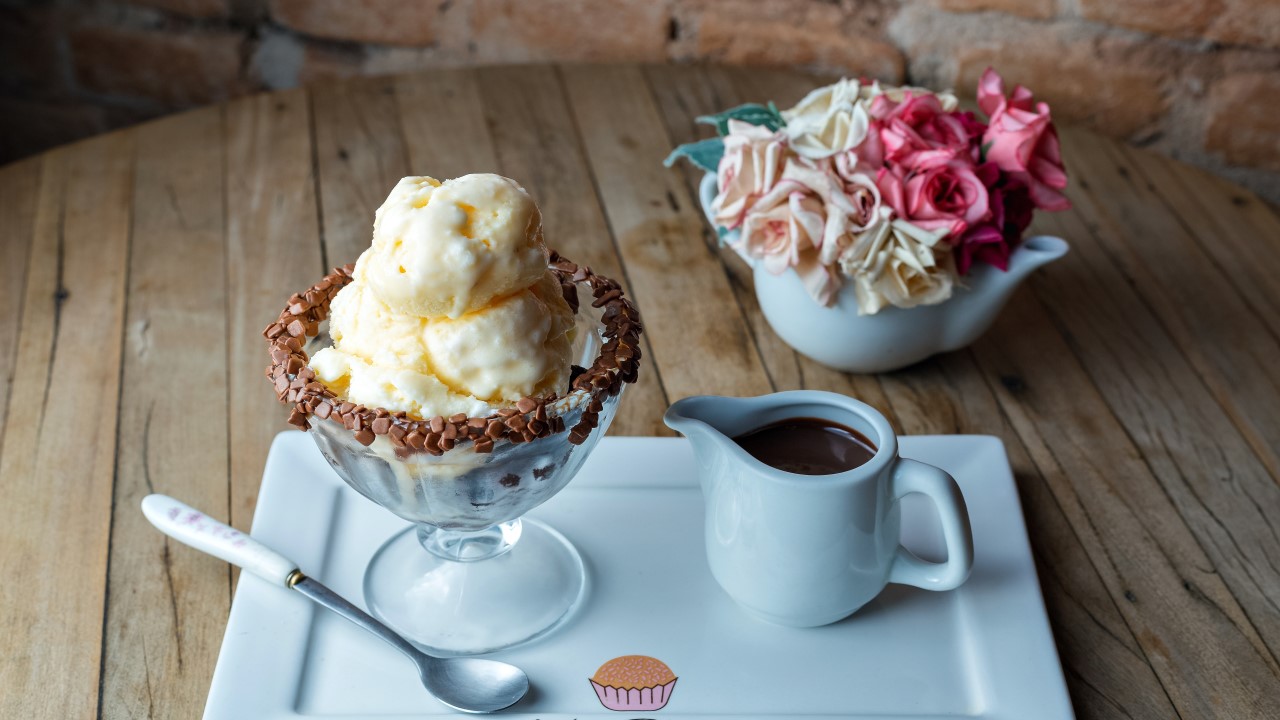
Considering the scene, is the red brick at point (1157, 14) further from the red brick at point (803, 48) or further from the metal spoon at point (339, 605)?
the metal spoon at point (339, 605)

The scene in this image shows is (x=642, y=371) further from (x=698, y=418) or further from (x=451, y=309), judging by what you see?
(x=451, y=309)

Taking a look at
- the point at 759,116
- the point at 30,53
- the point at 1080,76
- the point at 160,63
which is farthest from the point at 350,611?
the point at 30,53

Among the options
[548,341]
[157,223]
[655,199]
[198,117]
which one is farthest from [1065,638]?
[198,117]

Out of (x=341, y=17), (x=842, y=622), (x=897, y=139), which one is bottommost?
(x=341, y=17)

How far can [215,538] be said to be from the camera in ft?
2.67

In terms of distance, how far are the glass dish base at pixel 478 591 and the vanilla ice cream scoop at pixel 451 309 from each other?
0.55 ft

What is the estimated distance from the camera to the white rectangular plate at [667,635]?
0.72 meters

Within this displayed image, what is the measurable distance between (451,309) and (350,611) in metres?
0.22

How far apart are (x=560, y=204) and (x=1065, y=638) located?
0.71 meters

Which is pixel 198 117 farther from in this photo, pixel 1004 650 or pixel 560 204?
pixel 1004 650

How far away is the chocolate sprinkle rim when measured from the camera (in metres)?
0.66

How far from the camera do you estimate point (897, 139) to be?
3.18 feet

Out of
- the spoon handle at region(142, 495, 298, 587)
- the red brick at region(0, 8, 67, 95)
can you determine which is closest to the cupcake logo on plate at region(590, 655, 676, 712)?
→ the spoon handle at region(142, 495, 298, 587)

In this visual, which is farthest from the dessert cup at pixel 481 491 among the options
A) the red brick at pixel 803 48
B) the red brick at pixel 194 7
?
the red brick at pixel 194 7
